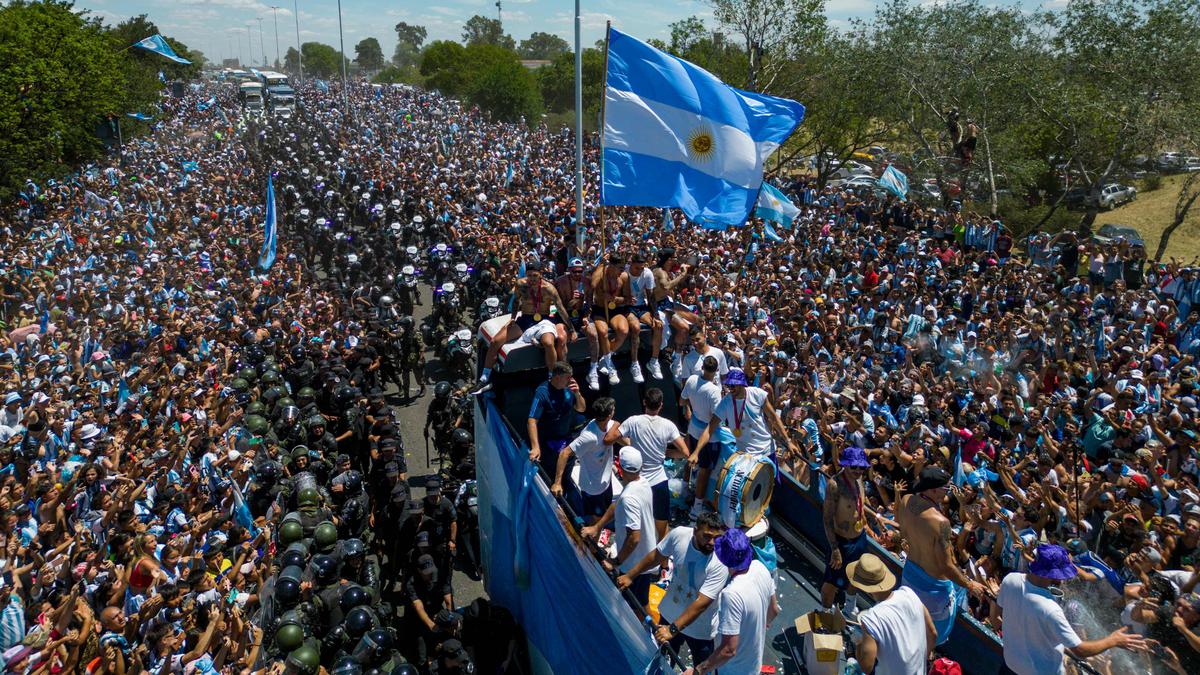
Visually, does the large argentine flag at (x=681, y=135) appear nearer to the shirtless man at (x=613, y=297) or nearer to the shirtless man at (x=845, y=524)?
the shirtless man at (x=613, y=297)

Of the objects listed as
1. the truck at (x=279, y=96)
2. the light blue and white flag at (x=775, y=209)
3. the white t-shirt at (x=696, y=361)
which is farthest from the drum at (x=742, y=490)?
the truck at (x=279, y=96)

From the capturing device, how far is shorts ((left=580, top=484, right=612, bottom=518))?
5.98 metres

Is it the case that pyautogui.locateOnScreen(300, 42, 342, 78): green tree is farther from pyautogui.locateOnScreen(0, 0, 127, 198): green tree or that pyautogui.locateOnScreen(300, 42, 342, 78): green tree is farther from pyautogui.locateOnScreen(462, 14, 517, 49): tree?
pyautogui.locateOnScreen(0, 0, 127, 198): green tree

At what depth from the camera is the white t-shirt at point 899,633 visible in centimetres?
387

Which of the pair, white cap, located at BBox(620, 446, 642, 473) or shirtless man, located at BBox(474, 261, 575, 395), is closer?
white cap, located at BBox(620, 446, 642, 473)

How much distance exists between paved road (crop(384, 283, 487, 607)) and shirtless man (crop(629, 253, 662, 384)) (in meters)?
3.32

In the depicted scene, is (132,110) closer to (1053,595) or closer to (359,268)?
(359,268)

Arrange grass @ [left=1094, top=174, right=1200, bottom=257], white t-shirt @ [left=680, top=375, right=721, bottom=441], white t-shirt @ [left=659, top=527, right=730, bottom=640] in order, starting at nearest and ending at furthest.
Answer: white t-shirt @ [left=659, top=527, right=730, bottom=640], white t-shirt @ [left=680, top=375, right=721, bottom=441], grass @ [left=1094, top=174, right=1200, bottom=257]

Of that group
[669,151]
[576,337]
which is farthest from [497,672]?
[669,151]

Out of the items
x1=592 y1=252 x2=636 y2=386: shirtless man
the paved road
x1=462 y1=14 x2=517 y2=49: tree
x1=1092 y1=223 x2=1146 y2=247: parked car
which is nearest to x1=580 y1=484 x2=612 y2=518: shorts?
x1=592 y1=252 x2=636 y2=386: shirtless man

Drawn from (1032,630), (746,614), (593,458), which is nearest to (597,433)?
(593,458)

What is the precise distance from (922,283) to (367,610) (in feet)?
38.8

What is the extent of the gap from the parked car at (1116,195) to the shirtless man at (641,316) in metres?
29.8

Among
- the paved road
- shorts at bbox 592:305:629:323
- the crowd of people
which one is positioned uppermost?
shorts at bbox 592:305:629:323
